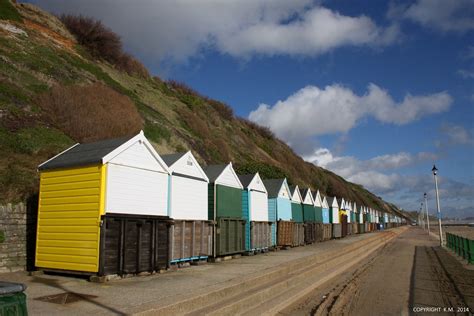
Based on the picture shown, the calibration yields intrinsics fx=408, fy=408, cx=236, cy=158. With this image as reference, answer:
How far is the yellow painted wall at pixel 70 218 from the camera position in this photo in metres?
11.4

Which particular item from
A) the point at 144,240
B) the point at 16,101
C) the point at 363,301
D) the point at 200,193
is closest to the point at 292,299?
the point at 363,301

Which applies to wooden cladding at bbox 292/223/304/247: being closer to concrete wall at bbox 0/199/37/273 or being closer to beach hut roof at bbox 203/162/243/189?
beach hut roof at bbox 203/162/243/189

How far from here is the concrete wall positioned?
12.3 metres

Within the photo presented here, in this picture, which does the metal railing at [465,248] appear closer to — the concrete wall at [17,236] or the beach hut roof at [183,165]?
the beach hut roof at [183,165]

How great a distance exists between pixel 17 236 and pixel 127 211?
142 inches

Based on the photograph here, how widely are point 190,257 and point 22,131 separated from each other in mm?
9625

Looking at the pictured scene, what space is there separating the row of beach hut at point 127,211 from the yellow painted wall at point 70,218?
0.03 m

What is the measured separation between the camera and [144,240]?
12727mm

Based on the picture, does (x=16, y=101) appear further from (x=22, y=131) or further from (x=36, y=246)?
(x=36, y=246)

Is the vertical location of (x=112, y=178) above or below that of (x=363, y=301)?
above

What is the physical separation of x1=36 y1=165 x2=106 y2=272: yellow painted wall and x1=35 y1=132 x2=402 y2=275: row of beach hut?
0.03 m

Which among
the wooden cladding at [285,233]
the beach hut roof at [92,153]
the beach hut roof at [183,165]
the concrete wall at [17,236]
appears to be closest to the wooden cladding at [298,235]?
the wooden cladding at [285,233]

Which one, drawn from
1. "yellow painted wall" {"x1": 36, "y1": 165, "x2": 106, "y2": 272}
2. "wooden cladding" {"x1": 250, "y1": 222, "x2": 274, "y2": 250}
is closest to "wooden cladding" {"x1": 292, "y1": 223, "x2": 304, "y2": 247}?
"wooden cladding" {"x1": 250, "y1": 222, "x2": 274, "y2": 250}

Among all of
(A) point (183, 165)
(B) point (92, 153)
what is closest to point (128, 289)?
(B) point (92, 153)
